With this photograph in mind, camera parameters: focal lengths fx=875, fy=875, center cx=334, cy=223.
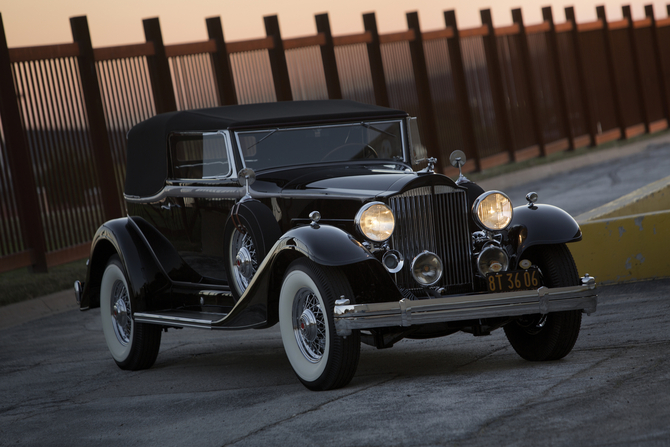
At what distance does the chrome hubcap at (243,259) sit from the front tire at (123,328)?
39.4 inches

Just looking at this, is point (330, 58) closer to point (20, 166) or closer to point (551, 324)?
point (20, 166)

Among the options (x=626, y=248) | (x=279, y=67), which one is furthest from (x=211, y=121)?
(x=279, y=67)

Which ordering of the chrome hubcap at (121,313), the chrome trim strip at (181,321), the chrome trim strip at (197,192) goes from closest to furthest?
the chrome trim strip at (181,321) → the chrome trim strip at (197,192) → the chrome hubcap at (121,313)

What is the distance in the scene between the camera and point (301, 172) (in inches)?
227

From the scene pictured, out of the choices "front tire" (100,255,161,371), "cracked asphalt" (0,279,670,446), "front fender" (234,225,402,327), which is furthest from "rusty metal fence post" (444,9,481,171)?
"front fender" (234,225,402,327)

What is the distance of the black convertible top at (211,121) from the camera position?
608 centimetres

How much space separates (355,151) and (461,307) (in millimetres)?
1925

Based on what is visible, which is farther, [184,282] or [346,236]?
[184,282]

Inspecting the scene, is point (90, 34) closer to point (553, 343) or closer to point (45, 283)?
point (45, 283)

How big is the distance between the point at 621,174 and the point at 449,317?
12.8 meters

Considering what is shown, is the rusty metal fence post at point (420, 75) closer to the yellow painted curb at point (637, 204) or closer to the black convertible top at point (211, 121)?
the yellow painted curb at point (637, 204)

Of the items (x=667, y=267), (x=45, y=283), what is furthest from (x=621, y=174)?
(x=45, y=283)

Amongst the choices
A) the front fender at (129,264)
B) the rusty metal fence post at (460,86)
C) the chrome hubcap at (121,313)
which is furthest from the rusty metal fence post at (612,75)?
the chrome hubcap at (121,313)

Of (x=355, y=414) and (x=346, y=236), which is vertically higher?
(x=346, y=236)
